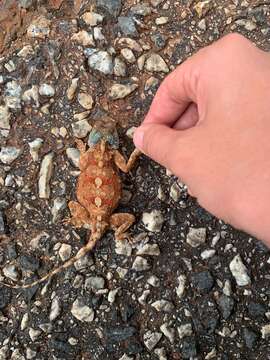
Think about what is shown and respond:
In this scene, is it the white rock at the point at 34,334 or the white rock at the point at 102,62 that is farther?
the white rock at the point at 102,62

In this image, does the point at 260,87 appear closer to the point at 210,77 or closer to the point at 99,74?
the point at 210,77

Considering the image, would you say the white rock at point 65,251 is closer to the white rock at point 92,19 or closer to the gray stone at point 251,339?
the gray stone at point 251,339

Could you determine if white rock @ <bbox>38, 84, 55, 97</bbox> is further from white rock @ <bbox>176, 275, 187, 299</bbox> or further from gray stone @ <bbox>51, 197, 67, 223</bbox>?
white rock @ <bbox>176, 275, 187, 299</bbox>

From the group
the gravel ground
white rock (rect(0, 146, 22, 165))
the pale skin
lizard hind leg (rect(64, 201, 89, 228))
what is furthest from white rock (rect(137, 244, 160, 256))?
white rock (rect(0, 146, 22, 165))

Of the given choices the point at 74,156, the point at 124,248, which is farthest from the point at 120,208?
the point at 74,156

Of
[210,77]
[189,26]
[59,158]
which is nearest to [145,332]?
[59,158]

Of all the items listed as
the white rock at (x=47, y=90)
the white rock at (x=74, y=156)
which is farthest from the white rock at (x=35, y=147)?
the white rock at (x=47, y=90)
